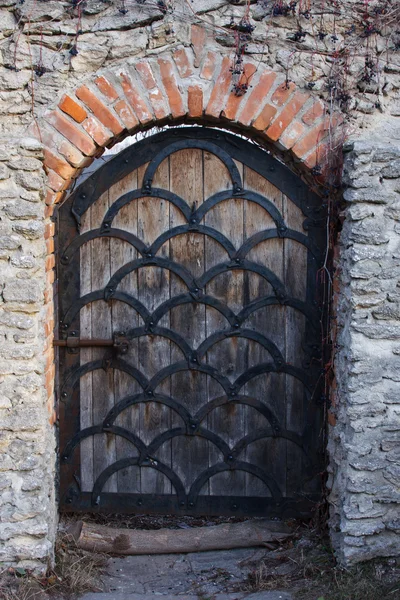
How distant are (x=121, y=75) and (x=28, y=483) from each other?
6.58ft

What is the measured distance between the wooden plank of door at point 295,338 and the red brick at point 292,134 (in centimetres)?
42

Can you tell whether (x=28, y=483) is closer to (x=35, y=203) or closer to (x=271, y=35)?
(x=35, y=203)

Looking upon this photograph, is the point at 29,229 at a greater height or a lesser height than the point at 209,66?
lesser

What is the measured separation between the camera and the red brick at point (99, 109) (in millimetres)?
3254

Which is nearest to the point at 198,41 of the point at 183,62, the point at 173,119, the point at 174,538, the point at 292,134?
the point at 183,62

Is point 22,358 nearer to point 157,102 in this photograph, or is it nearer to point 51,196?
point 51,196

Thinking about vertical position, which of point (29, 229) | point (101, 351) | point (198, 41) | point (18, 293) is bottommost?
point (101, 351)

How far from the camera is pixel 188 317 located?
12.3 feet

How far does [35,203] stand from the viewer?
10.4ft

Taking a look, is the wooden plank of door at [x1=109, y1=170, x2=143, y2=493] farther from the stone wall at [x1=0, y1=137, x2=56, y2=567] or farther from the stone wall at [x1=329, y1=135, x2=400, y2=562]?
the stone wall at [x1=329, y1=135, x2=400, y2=562]

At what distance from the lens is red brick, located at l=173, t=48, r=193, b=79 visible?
10.7 feet

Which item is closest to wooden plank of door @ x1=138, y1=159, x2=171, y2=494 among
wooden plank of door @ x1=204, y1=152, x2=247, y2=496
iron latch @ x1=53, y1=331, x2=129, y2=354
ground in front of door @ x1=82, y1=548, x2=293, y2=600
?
iron latch @ x1=53, y1=331, x2=129, y2=354

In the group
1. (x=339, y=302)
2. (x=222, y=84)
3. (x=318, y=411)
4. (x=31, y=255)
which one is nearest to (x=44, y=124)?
(x=31, y=255)

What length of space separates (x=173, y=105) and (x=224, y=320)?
1.19 metres
